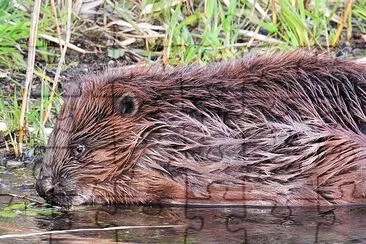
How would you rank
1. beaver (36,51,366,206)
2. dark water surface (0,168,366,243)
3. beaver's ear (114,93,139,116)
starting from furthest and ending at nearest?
beaver's ear (114,93,139,116) → beaver (36,51,366,206) → dark water surface (0,168,366,243)

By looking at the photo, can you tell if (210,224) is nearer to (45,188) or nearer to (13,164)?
(45,188)

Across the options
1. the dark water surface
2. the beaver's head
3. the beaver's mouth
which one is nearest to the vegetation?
the beaver's head

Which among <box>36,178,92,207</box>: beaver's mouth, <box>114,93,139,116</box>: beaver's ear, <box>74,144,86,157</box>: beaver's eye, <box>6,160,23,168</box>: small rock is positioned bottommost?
<box>36,178,92,207</box>: beaver's mouth

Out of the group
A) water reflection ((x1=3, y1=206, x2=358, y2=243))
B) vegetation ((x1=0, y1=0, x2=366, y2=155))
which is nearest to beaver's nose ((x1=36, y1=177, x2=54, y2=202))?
water reflection ((x1=3, y1=206, x2=358, y2=243))

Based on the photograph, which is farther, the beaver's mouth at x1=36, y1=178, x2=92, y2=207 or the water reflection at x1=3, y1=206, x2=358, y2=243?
the beaver's mouth at x1=36, y1=178, x2=92, y2=207

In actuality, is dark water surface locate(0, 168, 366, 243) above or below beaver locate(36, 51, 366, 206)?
below

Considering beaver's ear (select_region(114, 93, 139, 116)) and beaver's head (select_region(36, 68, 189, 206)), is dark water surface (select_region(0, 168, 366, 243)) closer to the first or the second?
beaver's head (select_region(36, 68, 189, 206))

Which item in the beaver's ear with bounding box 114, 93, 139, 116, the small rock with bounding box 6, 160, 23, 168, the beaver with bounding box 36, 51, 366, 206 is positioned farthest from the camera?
the small rock with bounding box 6, 160, 23, 168

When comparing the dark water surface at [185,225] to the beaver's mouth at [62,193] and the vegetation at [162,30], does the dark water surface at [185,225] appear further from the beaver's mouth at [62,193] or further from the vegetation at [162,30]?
the vegetation at [162,30]

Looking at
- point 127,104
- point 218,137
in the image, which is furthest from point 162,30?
point 218,137
